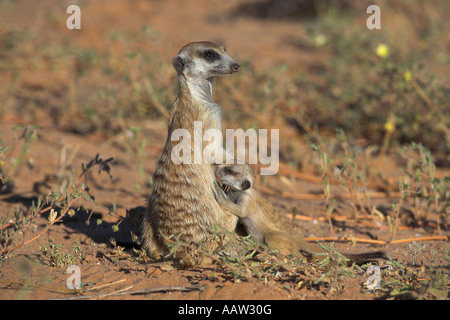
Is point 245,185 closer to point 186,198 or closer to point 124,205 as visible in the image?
point 186,198

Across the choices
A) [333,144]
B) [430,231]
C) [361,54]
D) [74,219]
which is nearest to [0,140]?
[74,219]

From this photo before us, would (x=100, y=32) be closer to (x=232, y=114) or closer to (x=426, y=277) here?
(x=232, y=114)

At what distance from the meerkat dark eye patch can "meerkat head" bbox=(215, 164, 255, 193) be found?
797mm

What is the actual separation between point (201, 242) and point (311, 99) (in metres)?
4.55

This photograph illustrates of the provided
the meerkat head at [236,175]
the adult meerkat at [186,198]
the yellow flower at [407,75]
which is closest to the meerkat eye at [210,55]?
the adult meerkat at [186,198]

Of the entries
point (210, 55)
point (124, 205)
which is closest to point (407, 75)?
point (210, 55)

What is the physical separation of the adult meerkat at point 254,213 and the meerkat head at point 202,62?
713 millimetres

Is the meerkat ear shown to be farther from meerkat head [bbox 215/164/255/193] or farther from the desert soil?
the desert soil

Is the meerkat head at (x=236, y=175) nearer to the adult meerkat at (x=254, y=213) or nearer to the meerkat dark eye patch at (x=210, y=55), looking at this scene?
the adult meerkat at (x=254, y=213)

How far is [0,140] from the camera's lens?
5.39 m

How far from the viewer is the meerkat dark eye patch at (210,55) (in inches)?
150

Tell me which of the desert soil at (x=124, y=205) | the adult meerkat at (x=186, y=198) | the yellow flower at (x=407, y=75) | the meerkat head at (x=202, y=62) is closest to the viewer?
the desert soil at (x=124, y=205)

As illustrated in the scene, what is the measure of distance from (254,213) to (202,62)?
112 cm

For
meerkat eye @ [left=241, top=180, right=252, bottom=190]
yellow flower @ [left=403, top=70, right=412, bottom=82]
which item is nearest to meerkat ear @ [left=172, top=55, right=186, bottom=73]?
meerkat eye @ [left=241, top=180, right=252, bottom=190]
